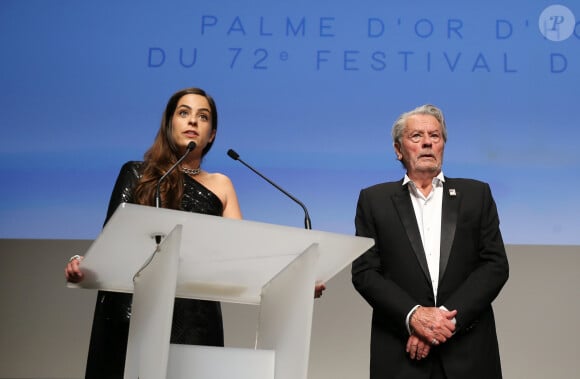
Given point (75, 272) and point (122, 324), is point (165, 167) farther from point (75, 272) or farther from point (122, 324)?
point (75, 272)

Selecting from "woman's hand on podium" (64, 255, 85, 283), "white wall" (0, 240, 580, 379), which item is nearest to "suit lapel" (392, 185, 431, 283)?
"white wall" (0, 240, 580, 379)

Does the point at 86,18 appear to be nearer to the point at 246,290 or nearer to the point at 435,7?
the point at 435,7

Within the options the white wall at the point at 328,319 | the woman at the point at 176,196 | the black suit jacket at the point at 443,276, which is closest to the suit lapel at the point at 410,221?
the black suit jacket at the point at 443,276

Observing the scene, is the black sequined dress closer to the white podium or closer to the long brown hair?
the long brown hair

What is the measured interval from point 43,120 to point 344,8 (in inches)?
54.7

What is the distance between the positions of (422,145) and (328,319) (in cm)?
102

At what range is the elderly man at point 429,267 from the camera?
7.29 ft

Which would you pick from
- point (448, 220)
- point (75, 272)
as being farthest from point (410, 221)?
point (75, 272)

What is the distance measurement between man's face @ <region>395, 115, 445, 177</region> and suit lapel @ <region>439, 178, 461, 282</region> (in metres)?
0.09

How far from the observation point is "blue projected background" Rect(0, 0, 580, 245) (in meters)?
3.21

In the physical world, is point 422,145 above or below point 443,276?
above

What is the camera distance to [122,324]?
2.17 m

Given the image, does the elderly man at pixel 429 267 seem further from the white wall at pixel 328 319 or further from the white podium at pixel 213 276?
the white wall at pixel 328 319

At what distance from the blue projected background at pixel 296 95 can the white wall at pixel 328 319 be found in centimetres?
13
